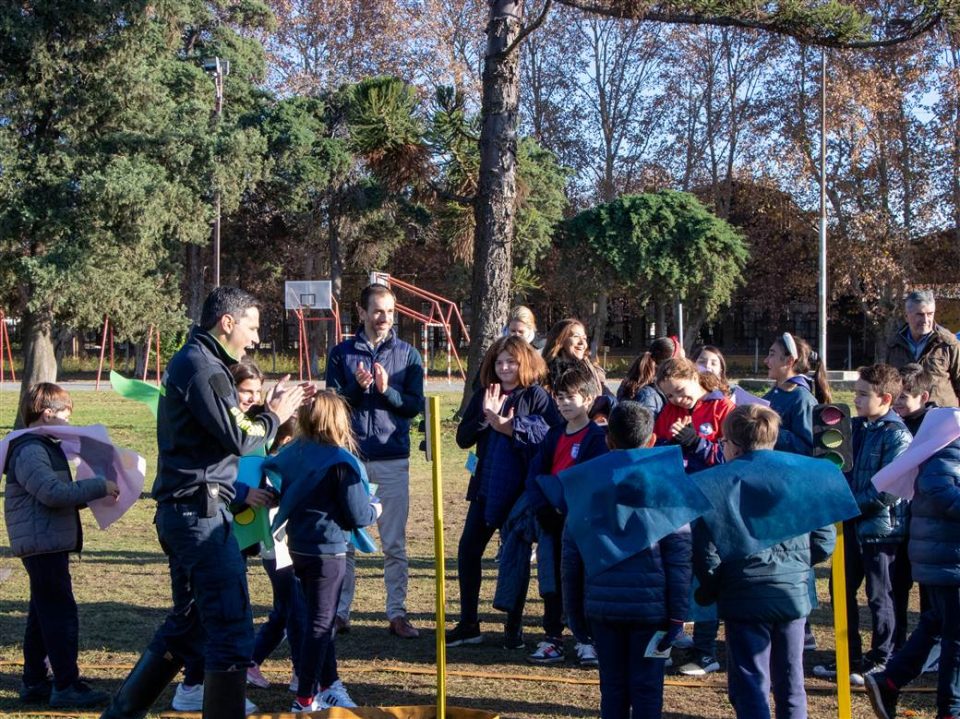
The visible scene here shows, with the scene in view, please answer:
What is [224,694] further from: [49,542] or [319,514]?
[49,542]

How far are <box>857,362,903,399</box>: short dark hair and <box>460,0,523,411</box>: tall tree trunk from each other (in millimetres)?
8701

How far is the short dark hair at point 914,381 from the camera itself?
6.03m

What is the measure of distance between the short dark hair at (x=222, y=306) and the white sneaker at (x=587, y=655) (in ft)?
8.95

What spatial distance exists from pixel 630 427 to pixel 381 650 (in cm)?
263

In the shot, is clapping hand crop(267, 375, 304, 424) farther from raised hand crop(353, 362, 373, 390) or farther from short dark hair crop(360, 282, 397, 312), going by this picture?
short dark hair crop(360, 282, 397, 312)

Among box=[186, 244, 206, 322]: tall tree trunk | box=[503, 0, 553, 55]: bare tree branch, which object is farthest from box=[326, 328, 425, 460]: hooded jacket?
box=[186, 244, 206, 322]: tall tree trunk

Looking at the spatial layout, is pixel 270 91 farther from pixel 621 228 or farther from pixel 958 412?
pixel 958 412

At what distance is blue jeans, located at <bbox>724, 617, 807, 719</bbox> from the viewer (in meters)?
4.30

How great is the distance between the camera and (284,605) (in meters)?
5.70

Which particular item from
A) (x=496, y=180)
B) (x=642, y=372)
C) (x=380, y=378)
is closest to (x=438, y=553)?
(x=380, y=378)

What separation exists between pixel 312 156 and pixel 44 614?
34913 mm

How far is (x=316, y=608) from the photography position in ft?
16.9

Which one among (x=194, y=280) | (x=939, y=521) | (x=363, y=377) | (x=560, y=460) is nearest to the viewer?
(x=939, y=521)

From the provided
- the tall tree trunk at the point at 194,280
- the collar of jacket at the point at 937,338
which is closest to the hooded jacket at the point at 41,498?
the collar of jacket at the point at 937,338
